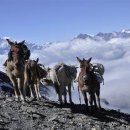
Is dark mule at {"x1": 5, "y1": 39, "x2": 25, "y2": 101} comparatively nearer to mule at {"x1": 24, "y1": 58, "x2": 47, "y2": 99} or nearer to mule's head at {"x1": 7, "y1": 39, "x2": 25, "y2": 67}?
mule's head at {"x1": 7, "y1": 39, "x2": 25, "y2": 67}

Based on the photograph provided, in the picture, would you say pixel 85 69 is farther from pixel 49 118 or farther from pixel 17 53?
pixel 49 118

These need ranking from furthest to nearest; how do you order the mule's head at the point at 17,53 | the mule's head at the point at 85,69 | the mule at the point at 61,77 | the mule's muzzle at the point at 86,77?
the mule at the point at 61,77 → the mule's muzzle at the point at 86,77 → the mule's head at the point at 85,69 → the mule's head at the point at 17,53

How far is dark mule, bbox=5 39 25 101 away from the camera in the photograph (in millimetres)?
30172

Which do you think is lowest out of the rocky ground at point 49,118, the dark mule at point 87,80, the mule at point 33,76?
the rocky ground at point 49,118

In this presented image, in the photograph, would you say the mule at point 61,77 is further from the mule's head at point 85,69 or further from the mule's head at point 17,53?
the mule's head at point 17,53

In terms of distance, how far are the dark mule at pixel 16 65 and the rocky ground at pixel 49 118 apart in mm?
1046

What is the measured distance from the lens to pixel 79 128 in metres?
25.8

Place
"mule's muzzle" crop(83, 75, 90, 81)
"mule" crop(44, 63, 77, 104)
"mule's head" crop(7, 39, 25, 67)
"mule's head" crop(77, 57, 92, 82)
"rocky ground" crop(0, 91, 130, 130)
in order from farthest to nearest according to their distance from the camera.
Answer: "mule" crop(44, 63, 77, 104), "mule's muzzle" crop(83, 75, 90, 81), "mule's head" crop(77, 57, 92, 82), "mule's head" crop(7, 39, 25, 67), "rocky ground" crop(0, 91, 130, 130)

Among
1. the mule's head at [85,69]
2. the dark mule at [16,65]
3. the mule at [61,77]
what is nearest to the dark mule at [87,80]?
the mule's head at [85,69]

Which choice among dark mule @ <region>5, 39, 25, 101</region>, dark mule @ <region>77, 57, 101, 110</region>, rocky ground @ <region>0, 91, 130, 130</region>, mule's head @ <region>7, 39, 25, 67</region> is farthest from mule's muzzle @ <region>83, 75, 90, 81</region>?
mule's head @ <region>7, 39, 25, 67</region>

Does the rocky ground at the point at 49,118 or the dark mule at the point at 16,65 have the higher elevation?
the dark mule at the point at 16,65

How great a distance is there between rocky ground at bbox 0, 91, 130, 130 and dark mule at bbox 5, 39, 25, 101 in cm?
105

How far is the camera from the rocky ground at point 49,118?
990 inches

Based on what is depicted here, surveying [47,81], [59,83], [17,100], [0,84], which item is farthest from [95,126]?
[0,84]
